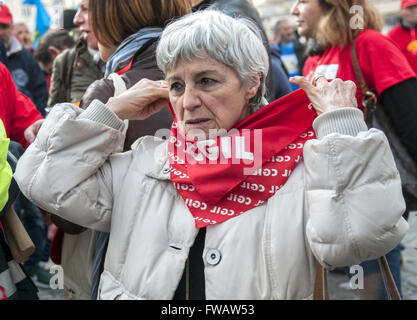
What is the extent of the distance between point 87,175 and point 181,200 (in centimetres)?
37

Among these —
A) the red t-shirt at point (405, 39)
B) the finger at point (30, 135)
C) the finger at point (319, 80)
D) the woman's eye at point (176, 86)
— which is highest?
the finger at point (319, 80)

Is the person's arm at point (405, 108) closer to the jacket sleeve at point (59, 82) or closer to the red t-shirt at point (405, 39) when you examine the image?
the red t-shirt at point (405, 39)

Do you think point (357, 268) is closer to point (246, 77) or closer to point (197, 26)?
point (246, 77)

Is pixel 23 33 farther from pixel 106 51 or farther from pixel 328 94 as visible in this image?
pixel 328 94

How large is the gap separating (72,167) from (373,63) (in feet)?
6.82

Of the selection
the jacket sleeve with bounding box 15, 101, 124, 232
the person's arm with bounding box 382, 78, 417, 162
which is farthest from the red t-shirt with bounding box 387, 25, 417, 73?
the jacket sleeve with bounding box 15, 101, 124, 232

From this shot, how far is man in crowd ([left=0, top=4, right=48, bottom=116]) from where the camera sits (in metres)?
5.88

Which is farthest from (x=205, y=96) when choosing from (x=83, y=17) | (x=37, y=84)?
(x=37, y=84)

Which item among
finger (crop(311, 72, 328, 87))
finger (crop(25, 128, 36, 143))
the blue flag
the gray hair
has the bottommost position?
the blue flag

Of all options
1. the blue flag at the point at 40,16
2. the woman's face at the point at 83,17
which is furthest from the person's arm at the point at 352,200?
the blue flag at the point at 40,16

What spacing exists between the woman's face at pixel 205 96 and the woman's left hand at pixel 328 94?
24cm

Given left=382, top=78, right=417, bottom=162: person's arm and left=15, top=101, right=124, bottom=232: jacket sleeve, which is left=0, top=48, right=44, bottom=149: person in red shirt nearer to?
left=15, top=101, right=124, bottom=232: jacket sleeve

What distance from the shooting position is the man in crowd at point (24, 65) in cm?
588
